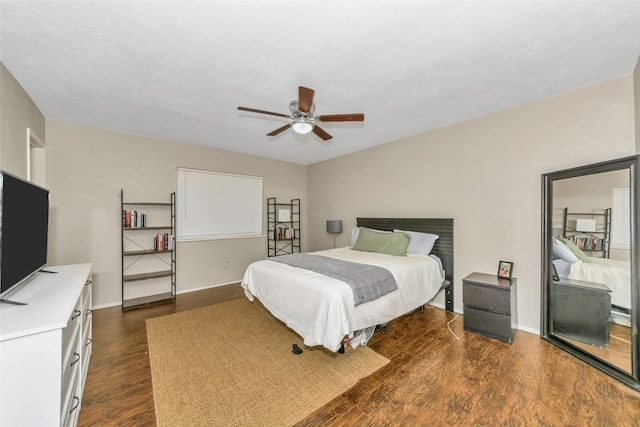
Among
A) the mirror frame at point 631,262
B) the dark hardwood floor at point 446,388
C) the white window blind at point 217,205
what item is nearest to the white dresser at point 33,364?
the dark hardwood floor at point 446,388

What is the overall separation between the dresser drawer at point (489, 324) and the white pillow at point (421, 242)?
896mm

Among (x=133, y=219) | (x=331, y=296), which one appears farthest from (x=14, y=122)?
(x=331, y=296)

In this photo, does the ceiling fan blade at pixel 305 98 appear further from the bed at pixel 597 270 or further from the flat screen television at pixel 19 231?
the bed at pixel 597 270

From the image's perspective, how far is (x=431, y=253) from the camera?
12.0 ft

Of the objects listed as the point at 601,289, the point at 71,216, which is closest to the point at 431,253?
the point at 601,289

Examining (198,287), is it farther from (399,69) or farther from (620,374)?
(620,374)

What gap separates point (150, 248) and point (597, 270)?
5516mm

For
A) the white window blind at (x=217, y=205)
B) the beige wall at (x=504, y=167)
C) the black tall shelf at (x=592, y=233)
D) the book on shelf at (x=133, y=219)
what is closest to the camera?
the black tall shelf at (x=592, y=233)

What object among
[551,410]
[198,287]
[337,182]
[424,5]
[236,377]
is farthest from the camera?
[337,182]

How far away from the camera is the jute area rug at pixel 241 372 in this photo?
67.3 inches

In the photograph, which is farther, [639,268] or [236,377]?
[236,377]

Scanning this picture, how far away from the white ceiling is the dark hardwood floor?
2568 millimetres

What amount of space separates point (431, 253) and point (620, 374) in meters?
1.95

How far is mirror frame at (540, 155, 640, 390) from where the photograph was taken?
1949 millimetres
